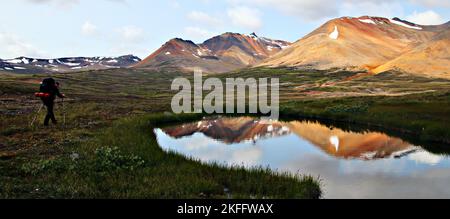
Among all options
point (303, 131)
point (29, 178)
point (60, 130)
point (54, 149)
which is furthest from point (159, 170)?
point (303, 131)

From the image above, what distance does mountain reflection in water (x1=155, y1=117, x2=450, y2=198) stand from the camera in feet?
71.7

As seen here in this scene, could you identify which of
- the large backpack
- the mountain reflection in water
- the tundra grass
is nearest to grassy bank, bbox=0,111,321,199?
the tundra grass

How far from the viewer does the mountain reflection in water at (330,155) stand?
71.7ft

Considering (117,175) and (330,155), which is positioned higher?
(117,175)

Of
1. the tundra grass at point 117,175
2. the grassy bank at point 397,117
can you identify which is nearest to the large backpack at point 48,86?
the tundra grass at point 117,175

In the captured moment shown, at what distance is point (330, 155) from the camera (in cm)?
3231

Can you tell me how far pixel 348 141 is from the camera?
39062mm

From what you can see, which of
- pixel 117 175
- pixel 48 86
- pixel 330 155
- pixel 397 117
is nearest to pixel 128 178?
pixel 117 175

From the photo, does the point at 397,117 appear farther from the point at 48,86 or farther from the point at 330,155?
the point at 48,86

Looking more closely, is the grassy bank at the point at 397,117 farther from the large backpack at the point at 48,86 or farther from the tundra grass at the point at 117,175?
the large backpack at the point at 48,86

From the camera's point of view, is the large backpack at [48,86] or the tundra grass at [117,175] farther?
the large backpack at [48,86]

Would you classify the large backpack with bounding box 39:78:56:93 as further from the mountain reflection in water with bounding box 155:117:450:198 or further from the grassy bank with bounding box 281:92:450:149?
the grassy bank with bounding box 281:92:450:149

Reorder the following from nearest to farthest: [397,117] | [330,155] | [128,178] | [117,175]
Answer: [128,178]
[117,175]
[330,155]
[397,117]

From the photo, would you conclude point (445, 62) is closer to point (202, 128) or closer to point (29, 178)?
point (202, 128)
